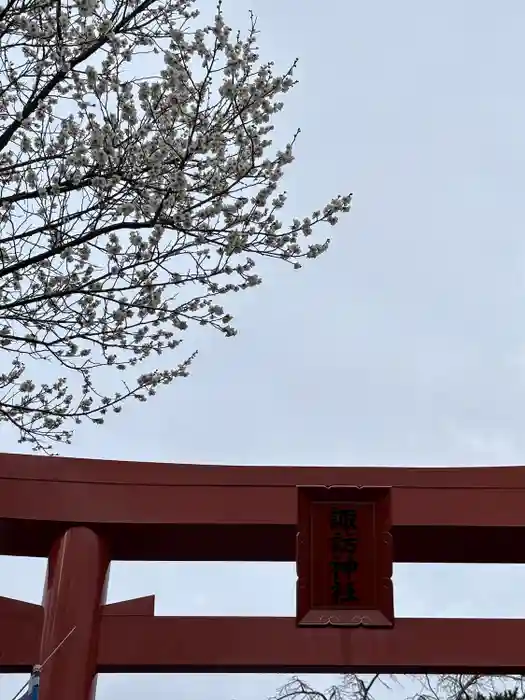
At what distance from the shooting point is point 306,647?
209 inches

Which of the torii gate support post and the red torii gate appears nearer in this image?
the torii gate support post

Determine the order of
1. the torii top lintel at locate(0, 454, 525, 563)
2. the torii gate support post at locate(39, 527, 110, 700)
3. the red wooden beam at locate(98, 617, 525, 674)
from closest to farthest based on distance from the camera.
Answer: the torii gate support post at locate(39, 527, 110, 700), the red wooden beam at locate(98, 617, 525, 674), the torii top lintel at locate(0, 454, 525, 563)

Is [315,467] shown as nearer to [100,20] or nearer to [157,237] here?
[157,237]

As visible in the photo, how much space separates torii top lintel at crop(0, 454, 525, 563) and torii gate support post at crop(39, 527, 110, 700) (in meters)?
0.16

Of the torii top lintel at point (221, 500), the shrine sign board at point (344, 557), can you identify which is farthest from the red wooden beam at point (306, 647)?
the torii top lintel at point (221, 500)

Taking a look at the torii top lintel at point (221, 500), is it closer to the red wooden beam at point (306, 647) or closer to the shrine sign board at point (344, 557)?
the shrine sign board at point (344, 557)

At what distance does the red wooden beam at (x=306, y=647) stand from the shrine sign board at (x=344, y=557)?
0.36 feet

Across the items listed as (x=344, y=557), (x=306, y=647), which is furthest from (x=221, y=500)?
(x=306, y=647)

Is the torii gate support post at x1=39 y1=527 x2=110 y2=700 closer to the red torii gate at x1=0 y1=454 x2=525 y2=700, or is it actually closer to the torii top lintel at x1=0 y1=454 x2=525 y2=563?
the red torii gate at x1=0 y1=454 x2=525 y2=700

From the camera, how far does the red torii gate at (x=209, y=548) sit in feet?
17.4

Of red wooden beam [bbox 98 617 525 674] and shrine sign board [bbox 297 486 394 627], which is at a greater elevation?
shrine sign board [bbox 297 486 394 627]

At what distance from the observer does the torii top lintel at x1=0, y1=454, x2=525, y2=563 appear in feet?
18.6

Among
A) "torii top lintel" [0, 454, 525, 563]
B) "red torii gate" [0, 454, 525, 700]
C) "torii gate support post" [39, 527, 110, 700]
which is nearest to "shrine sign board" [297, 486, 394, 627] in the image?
"red torii gate" [0, 454, 525, 700]

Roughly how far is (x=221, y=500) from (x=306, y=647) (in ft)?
3.68
